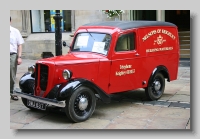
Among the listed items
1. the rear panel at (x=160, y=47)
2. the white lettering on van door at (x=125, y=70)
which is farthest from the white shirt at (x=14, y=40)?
the rear panel at (x=160, y=47)

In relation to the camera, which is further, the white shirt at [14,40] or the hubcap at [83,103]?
the white shirt at [14,40]

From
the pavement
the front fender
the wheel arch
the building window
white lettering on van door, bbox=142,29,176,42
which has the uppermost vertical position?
the building window

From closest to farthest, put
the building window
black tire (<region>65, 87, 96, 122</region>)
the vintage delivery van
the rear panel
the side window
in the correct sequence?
black tire (<region>65, 87, 96, 122</region>) → the vintage delivery van → the side window → the rear panel → the building window

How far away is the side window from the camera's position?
6.06 meters

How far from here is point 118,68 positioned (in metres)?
5.97

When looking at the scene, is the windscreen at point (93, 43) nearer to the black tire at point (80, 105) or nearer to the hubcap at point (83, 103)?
the black tire at point (80, 105)

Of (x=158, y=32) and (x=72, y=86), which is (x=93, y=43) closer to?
(x=72, y=86)

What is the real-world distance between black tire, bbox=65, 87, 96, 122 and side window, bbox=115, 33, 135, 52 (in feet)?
4.14

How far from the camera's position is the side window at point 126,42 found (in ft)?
19.9

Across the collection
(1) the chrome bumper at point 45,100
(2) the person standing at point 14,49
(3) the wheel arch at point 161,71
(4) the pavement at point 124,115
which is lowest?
(4) the pavement at point 124,115

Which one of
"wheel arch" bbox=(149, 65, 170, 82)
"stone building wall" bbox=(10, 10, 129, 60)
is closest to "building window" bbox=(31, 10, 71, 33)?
"stone building wall" bbox=(10, 10, 129, 60)

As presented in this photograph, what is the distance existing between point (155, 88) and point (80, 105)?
2.37 meters

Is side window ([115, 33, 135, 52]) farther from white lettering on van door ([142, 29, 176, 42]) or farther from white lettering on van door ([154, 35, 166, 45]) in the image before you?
white lettering on van door ([154, 35, 166, 45])

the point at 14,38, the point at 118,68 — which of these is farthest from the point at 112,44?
the point at 14,38
